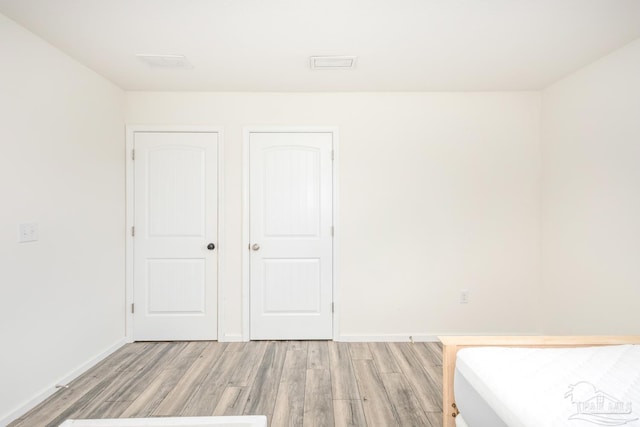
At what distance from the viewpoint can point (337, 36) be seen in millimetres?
2174

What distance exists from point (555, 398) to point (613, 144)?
224 centimetres

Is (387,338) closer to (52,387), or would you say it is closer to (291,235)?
(291,235)

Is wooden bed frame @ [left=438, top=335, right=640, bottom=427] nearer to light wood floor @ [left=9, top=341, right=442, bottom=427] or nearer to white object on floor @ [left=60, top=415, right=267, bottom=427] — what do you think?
light wood floor @ [left=9, top=341, right=442, bottom=427]

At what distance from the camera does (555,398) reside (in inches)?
44.4

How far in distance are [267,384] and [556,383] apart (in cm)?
185

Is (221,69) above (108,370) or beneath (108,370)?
above

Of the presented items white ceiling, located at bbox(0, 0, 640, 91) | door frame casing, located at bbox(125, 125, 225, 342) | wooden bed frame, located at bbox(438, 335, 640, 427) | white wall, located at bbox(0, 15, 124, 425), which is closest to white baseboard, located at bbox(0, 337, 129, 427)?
white wall, located at bbox(0, 15, 124, 425)

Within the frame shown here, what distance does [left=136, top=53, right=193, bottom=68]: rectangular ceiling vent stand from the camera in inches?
96.6

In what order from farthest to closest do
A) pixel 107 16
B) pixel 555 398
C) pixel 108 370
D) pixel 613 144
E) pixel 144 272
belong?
pixel 144 272, pixel 108 370, pixel 613 144, pixel 107 16, pixel 555 398

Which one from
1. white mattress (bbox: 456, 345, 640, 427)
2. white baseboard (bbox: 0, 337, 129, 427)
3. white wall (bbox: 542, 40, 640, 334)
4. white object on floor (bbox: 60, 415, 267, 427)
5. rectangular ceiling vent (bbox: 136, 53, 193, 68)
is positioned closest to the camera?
white mattress (bbox: 456, 345, 640, 427)

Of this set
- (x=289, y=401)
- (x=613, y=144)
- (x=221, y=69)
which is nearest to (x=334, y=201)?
(x=221, y=69)

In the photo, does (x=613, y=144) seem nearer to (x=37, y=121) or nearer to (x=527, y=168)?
(x=527, y=168)

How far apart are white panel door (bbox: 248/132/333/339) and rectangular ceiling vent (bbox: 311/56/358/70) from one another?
2.34 ft

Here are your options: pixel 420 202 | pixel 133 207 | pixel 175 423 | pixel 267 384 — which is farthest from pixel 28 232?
pixel 420 202
